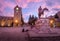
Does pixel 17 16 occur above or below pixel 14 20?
above

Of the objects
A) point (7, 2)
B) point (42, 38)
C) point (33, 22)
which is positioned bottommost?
point (42, 38)

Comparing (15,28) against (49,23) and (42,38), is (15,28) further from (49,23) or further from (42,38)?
(42,38)

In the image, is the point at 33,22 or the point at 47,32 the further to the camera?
the point at 33,22

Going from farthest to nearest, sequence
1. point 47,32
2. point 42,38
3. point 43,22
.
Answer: point 43,22, point 47,32, point 42,38

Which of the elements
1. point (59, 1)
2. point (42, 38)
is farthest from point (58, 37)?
point (59, 1)

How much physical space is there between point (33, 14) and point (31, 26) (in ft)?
3.47

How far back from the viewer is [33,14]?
12.0 m

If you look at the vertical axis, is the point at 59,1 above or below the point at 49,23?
above

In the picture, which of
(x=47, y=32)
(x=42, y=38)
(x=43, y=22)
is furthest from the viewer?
(x=43, y=22)

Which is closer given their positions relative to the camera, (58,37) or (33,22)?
(58,37)

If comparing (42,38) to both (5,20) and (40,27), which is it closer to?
(40,27)

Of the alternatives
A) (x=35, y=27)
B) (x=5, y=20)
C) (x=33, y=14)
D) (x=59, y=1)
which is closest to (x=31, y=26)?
(x=35, y=27)

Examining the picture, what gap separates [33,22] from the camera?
11.7 m

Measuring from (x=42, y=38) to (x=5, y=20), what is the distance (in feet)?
14.2
